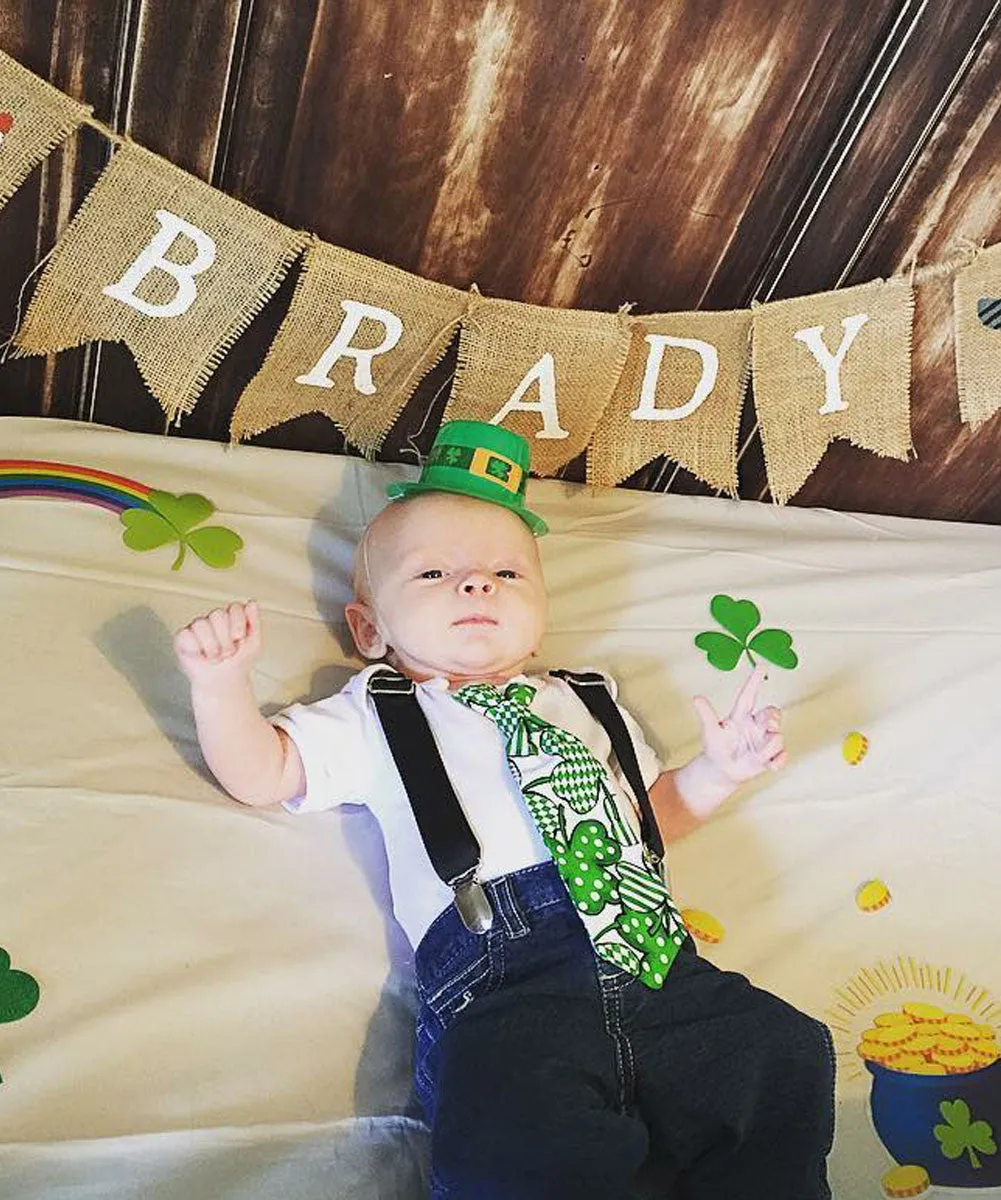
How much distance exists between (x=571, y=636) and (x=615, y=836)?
14.2 inches

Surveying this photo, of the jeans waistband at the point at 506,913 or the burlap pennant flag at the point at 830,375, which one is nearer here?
the jeans waistband at the point at 506,913

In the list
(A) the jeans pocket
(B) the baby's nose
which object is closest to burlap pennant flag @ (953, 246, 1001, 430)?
(B) the baby's nose

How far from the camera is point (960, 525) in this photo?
5.75 feet

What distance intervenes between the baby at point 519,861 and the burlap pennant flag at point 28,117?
0.44m

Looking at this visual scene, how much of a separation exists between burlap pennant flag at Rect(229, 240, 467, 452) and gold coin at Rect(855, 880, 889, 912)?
684mm

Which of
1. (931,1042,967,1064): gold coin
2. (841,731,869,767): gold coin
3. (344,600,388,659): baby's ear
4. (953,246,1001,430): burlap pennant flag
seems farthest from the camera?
(953,246,1001,430): burlap pennant flag

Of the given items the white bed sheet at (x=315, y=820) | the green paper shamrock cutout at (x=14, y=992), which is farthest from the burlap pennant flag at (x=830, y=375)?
the green paper shamrock cutout at (x=14, y=992)

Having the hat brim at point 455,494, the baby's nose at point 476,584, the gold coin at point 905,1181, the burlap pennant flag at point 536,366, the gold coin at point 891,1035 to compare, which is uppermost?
the burlap pennant flag at point 536,366

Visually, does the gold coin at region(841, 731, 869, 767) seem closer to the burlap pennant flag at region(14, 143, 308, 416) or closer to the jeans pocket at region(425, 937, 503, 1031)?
the jeans pocket at region(425, 937, 503, 1031)

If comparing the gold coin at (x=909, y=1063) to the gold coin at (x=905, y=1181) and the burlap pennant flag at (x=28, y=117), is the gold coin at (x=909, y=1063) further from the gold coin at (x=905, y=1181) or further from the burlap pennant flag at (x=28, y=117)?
the burlap pennant flag at (x=28, y=117)

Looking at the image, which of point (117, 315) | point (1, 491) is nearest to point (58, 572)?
point (1, 491)

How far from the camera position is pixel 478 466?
1.23 metres

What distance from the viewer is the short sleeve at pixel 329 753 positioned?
3.63 feet

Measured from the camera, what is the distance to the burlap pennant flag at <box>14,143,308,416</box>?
1.18 meters
